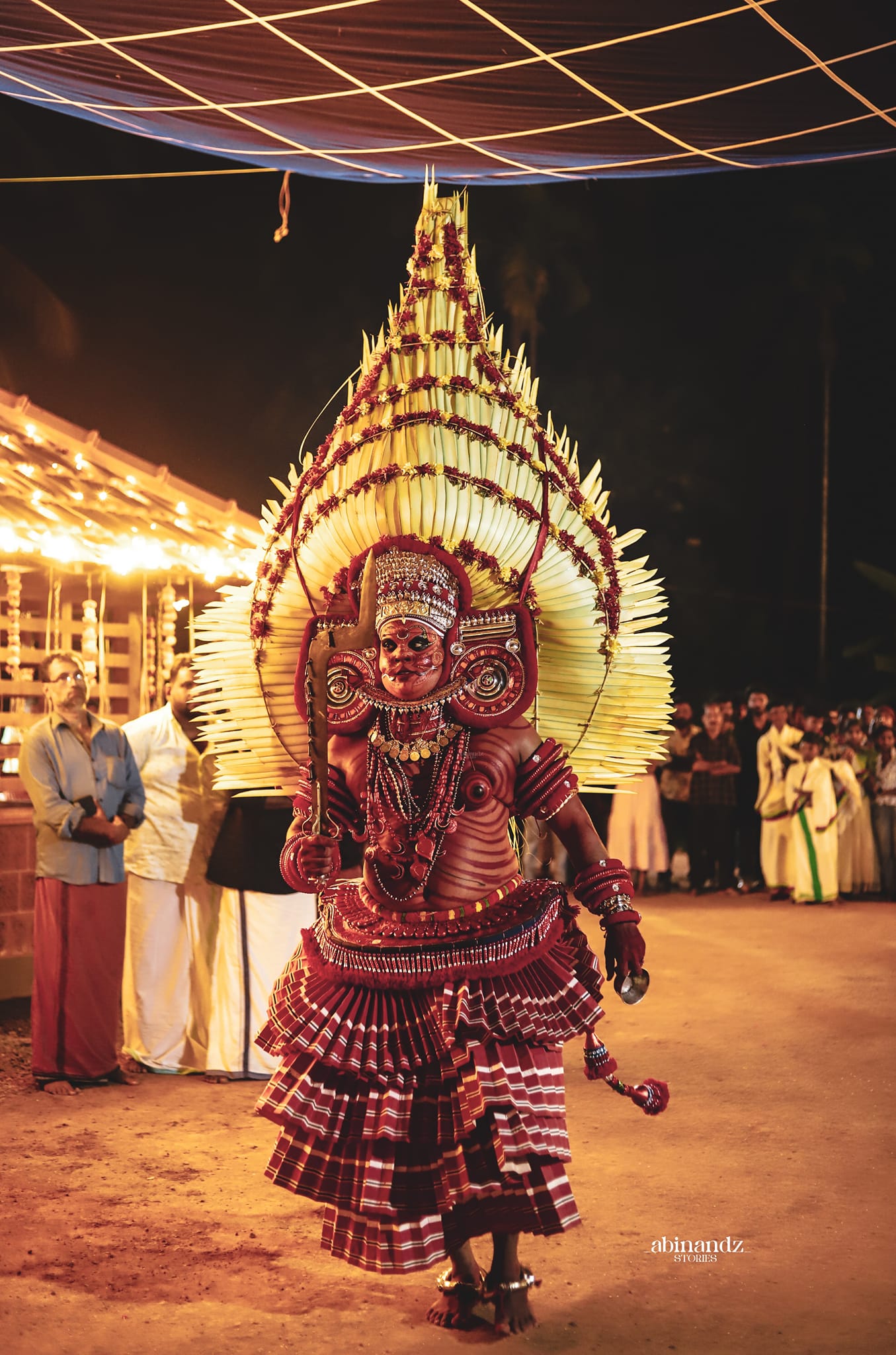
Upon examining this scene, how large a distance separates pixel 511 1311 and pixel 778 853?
1061 cm

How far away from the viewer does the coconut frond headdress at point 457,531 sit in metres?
4.21

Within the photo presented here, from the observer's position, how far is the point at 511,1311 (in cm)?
374

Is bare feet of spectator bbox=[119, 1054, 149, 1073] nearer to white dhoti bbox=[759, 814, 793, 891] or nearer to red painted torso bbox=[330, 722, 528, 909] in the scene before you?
red painted torso bbox=[330, 722, 528, 909]

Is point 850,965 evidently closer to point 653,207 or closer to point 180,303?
point 180,303

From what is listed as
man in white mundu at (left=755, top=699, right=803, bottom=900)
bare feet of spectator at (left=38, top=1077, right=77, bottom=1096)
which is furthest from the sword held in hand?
man in white mundu at (left=755, top=699, right=803, bottom=900)

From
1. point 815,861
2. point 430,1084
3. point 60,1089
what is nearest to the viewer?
point 430,1084

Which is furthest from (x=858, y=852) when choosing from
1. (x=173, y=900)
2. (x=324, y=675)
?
(x=324, y=675)

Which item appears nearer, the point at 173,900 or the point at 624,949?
the point at 624,949

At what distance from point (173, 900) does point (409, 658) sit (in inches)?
135

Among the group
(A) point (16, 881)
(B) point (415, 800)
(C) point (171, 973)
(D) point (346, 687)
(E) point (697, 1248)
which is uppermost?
(D) point (346, 687)

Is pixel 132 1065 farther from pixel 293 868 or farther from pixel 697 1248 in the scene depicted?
pixel 697 1248

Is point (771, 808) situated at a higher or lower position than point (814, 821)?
higher

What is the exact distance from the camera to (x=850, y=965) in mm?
9820

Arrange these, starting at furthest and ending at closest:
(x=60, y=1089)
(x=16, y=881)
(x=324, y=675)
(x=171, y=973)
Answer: (x=16, y=881), (x=171, y=973), (x=60, y=1089), (x=324, y=675)
